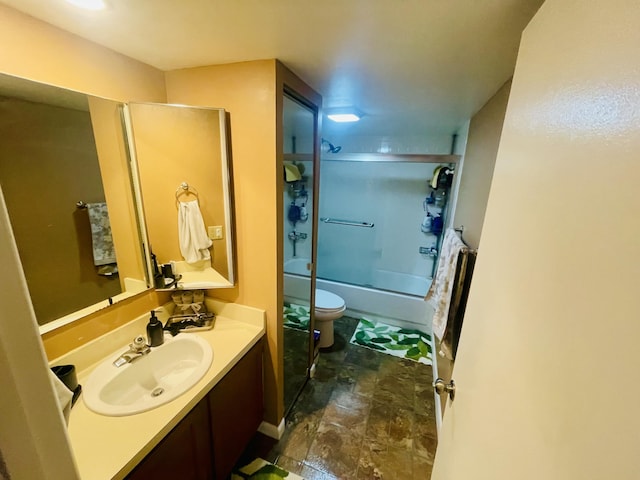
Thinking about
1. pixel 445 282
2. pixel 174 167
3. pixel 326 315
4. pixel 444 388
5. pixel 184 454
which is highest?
pixel 174 167

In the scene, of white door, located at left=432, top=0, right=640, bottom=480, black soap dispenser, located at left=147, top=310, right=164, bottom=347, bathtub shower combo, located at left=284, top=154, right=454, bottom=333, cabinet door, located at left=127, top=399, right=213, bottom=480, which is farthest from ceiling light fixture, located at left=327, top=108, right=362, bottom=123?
cabinet door, located at left=127, top=399, right=213, bottom=480

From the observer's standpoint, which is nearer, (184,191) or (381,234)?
(184,191)

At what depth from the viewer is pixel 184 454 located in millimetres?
1060

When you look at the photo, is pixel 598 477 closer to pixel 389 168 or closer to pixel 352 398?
pixel 352 398

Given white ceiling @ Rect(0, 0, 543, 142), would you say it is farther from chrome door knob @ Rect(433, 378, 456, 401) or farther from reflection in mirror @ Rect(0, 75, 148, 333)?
chrome door knob @ Rect(433, 378, 456, 401)

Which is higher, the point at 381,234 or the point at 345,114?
the point at 345,114

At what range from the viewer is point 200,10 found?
0.84 m

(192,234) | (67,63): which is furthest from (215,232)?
(67,63)

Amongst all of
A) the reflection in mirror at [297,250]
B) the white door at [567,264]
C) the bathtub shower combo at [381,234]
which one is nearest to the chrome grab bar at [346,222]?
the bathtub shower combo at [381,234]

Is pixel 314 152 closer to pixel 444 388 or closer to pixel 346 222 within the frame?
pixel 444 388

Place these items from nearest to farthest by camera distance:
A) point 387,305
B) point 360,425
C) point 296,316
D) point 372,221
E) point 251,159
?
point 251,159 < point 360,425 < point 296,316 < point 387,305 < point 372,221

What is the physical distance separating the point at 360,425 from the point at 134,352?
59.7 inches

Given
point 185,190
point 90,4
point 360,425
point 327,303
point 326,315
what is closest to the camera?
point 90,4

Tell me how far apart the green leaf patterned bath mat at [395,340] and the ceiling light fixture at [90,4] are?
2.86 metres
